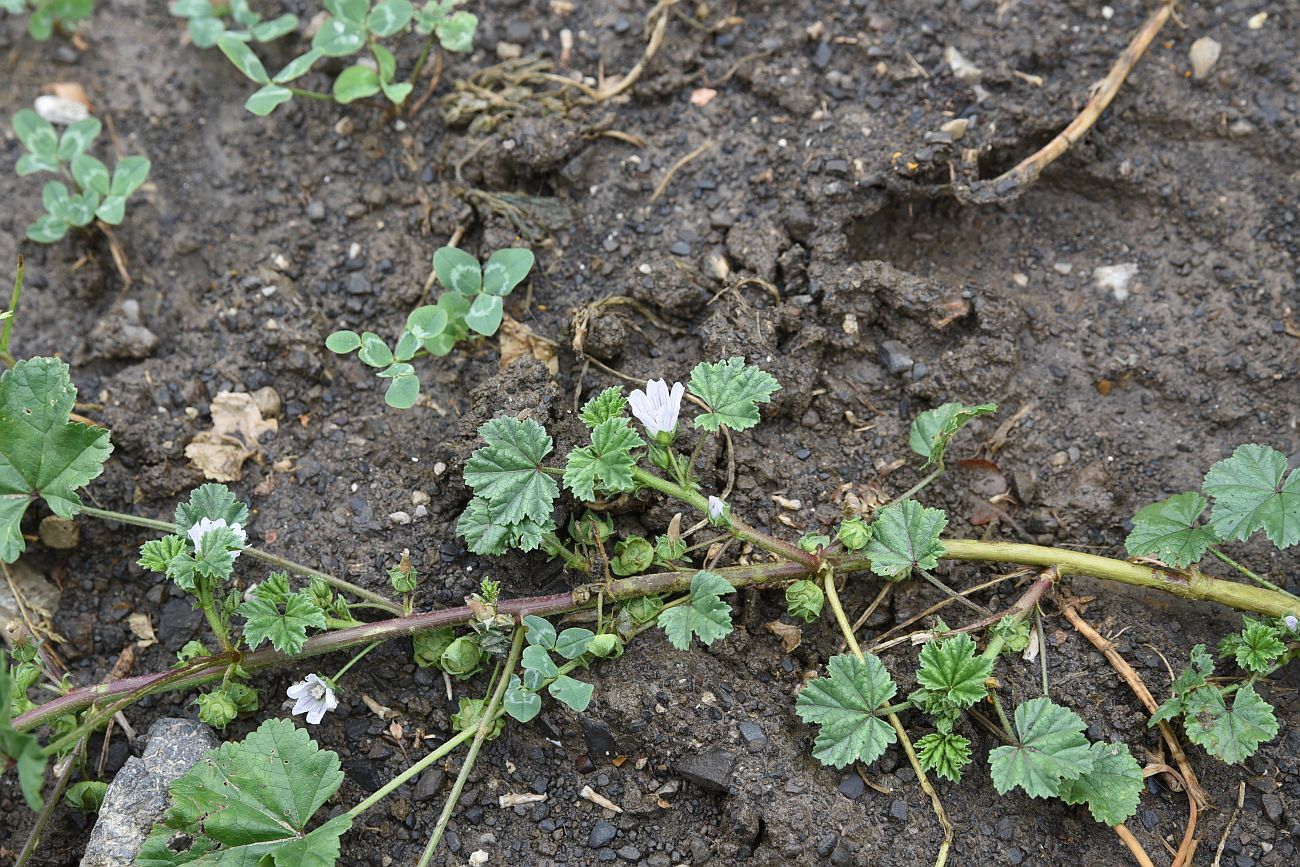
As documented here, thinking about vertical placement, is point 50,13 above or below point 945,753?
above

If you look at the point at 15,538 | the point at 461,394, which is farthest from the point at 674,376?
the point at 15,538

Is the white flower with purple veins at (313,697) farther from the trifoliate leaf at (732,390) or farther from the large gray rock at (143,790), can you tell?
the trifoliate leaf at (732,390)

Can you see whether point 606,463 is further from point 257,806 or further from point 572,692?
point 257,806

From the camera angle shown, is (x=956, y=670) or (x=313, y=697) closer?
(x=956, y=670)

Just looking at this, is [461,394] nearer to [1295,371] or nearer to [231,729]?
[231,729]

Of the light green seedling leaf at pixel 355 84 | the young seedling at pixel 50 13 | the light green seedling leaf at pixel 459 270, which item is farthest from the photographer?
the young seedling at pixel 50 13

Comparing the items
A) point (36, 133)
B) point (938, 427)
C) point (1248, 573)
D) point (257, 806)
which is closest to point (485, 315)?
point (938, 427)

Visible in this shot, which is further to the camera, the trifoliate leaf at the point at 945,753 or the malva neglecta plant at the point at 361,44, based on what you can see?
the malva neglecta plant at the point at 361,44

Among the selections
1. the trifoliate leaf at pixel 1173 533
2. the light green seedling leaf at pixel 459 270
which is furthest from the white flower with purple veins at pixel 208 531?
the trifoliate leaf at pixel 1173 533
